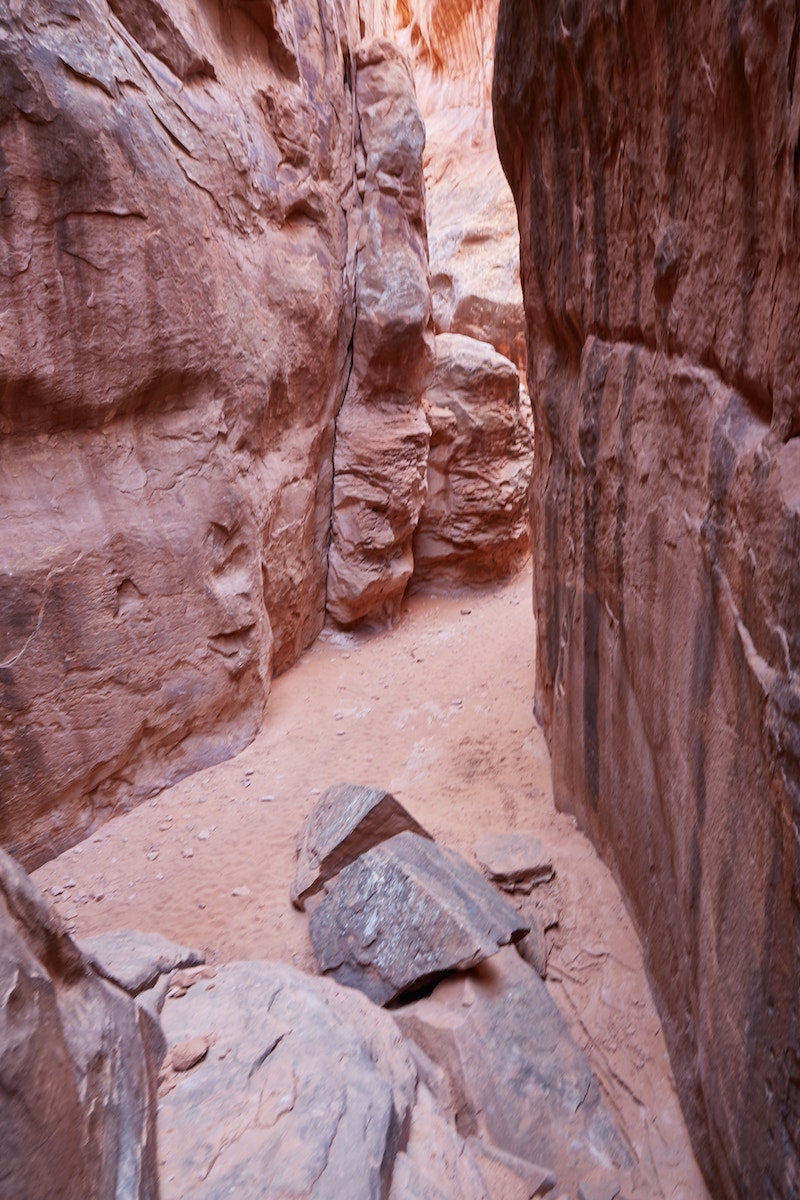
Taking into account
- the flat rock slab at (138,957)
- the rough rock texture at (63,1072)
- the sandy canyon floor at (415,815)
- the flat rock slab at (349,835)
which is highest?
the rough rock texture at (63,1072)

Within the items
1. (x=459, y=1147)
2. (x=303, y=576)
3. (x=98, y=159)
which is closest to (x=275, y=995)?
(x=459, y=1147)

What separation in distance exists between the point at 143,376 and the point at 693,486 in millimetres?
3469

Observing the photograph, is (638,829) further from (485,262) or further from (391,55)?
(485,262)

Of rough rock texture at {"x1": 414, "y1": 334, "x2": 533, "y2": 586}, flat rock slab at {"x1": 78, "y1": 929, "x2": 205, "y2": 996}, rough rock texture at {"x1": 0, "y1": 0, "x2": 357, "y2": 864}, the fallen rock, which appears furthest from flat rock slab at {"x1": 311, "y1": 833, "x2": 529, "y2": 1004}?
rough rock texture at {"x1": 414, "y1": 334, "x2": 533, "y2": 586}

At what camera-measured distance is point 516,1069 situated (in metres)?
2.63

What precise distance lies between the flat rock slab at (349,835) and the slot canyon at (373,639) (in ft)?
0.07

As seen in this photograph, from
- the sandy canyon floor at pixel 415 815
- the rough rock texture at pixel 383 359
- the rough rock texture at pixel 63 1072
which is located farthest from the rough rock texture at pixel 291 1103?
the rough rock texture at pixel 383 359

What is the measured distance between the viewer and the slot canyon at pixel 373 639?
1771mm

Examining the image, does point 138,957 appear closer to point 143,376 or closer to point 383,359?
point 143,376

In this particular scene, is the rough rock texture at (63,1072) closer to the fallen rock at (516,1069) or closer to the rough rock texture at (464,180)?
the fallen rock at (516,1069)

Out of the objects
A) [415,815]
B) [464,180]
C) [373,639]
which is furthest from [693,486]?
[464,180]

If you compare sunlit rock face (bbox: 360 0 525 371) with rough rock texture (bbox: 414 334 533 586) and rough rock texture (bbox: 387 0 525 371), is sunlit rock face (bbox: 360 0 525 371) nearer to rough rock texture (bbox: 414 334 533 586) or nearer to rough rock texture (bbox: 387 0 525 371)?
rough rock texture (bbox: 387 0 525 371)

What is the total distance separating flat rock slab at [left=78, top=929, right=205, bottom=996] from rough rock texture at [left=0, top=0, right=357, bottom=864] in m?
1.46

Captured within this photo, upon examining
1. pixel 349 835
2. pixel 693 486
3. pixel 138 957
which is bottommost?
pixel 349 835
